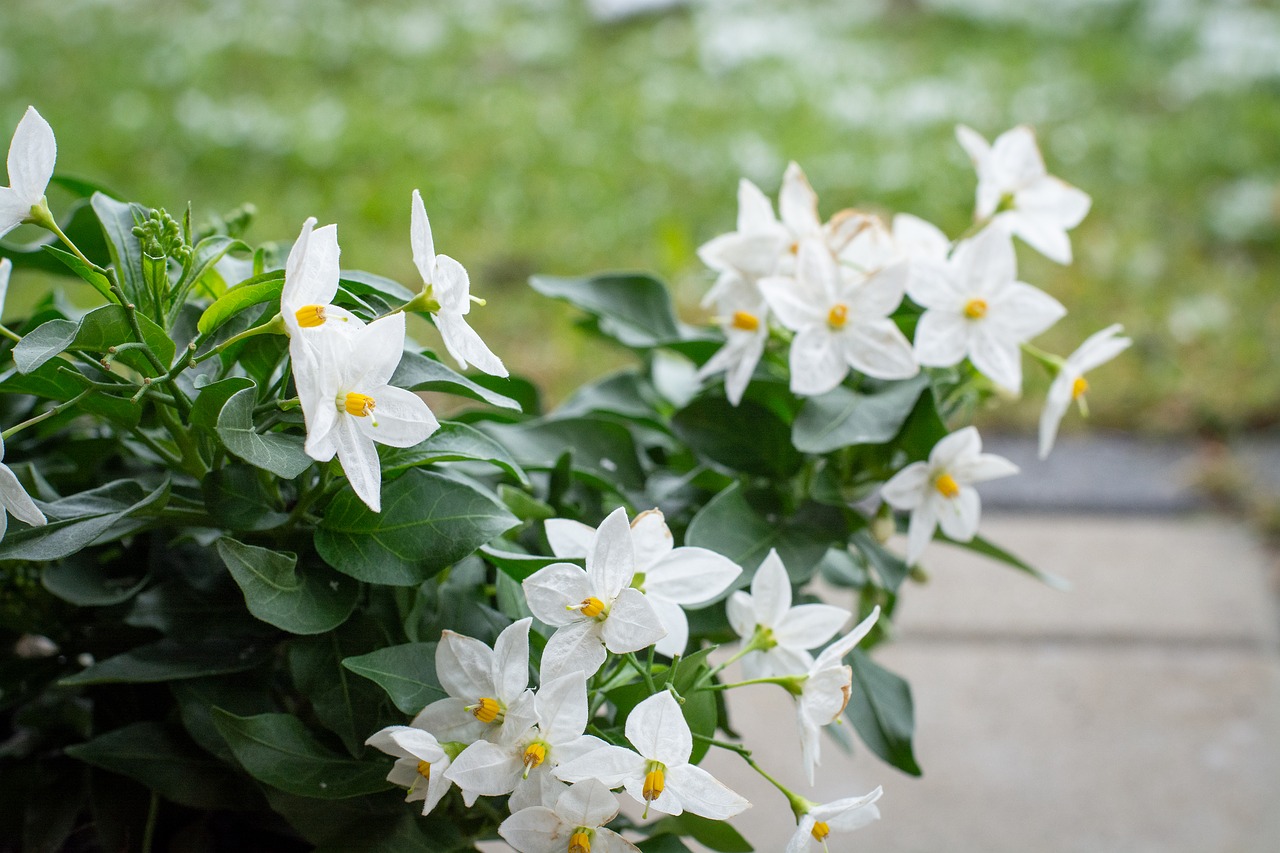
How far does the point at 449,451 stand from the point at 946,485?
24 centimetres

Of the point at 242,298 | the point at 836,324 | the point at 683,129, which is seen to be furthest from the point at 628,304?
the point at 683,129

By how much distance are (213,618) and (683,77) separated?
242 cm

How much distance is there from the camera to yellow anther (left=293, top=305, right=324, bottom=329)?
0.39m

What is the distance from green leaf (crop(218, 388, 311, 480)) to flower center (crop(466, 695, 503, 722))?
0.37ft

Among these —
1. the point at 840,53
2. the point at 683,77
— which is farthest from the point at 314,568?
the point at 840,53

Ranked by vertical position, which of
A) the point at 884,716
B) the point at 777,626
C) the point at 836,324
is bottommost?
the point at 884,716

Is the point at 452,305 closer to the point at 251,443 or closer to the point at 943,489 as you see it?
the point at 251,443

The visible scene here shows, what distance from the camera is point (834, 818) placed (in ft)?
1.51

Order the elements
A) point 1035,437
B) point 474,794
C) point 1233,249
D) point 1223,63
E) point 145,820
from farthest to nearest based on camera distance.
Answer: point 1223,63
point 1233,249
point 1035,437
point 145,820
point 474,794

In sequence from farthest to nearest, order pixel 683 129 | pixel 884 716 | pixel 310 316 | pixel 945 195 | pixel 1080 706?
pixel 683 129 < pixel 945 195 < pixel 1080 706 < pixel 884 716 < pixel 310 316

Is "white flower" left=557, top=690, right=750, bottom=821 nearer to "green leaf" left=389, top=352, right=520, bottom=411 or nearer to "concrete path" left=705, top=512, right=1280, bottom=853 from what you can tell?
"green leaf" left=389, top=352, right=520, bottom=411

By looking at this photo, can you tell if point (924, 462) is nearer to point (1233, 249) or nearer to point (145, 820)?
point (145, 820)

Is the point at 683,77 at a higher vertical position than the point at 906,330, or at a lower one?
lower

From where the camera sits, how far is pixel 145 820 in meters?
0.53
